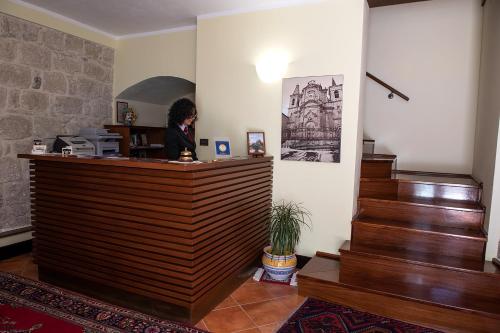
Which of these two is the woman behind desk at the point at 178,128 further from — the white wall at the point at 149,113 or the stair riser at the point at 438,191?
the stair riser at the point at 438,191

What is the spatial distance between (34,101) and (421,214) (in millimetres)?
4373

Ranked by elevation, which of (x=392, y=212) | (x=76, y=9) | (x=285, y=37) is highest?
(x=76, y=9)

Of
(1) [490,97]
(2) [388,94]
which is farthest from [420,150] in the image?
(1) [490,97]

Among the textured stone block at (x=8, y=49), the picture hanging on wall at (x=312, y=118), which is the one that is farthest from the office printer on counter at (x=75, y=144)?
the picture hanging on wall at (x=312, y=118)

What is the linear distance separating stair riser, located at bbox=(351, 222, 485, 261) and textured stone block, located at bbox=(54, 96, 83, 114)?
373 cm

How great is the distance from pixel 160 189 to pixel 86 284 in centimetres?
120

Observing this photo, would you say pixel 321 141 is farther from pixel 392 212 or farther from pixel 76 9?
pixel 76 9

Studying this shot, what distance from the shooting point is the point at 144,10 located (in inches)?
148

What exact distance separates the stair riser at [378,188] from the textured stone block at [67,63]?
383 centimetres

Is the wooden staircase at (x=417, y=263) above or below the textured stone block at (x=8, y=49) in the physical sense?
below

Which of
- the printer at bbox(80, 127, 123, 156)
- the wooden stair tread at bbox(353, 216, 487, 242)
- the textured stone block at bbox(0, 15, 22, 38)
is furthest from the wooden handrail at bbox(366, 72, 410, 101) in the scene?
the textured stone block at bbox(0, 15, 22, 38)

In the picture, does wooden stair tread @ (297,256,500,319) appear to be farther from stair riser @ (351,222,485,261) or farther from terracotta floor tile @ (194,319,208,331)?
terracotta floor tile @ (194,319,208,331)

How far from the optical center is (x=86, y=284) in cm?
281

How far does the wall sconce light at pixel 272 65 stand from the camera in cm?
350
